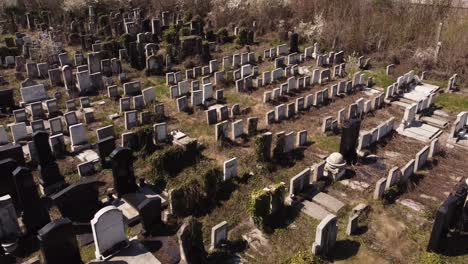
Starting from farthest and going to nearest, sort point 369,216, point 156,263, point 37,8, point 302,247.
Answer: point 37,8, point 369,216, point 302,247, point 156,263

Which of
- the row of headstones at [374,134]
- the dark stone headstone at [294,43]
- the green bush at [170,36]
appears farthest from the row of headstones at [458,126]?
the green bush at [170,36]

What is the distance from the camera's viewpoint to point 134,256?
9078 mm

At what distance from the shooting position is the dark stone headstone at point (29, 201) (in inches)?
378

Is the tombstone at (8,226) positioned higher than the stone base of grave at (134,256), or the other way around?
the tombstone at (8,226)

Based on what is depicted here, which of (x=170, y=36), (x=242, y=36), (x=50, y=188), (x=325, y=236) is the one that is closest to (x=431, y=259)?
(x=325, y=236)

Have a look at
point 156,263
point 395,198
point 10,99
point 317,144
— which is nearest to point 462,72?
point 317,144

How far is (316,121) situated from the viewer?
609 inches

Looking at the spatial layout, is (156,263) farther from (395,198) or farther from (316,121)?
(316,121)

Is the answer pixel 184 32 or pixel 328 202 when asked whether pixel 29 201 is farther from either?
pixel 184 32

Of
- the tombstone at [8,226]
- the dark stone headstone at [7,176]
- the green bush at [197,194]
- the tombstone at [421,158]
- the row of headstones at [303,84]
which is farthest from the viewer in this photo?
the row of headstones at [303,84]

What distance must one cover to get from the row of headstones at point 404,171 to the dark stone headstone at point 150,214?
5.51 metres

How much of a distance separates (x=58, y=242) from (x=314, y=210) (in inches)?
233

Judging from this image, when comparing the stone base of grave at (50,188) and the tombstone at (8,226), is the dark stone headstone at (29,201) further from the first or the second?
the stone base of grave at (50,188)

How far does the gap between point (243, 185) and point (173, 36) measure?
47.4 ft
